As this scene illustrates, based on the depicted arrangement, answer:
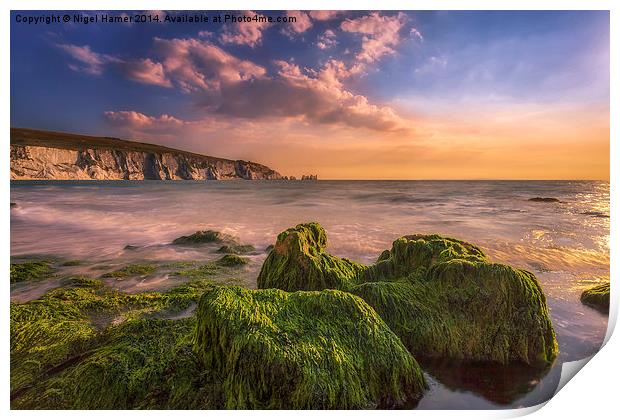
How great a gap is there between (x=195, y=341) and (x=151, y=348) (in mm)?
457

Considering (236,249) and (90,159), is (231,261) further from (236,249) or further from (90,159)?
(90,159)

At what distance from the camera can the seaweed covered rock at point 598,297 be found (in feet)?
12.6

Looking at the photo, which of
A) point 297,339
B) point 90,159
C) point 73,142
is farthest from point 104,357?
point 90,159

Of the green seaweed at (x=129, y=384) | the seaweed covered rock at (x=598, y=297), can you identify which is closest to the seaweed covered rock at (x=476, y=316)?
the seaweed covered rock at (x=598, y=297)

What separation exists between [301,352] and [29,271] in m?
4.09

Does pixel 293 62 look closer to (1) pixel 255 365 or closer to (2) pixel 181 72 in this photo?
(2) pixel 181 72

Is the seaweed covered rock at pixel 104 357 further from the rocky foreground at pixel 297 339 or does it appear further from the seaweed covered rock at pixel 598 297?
the seaweed covered rock at pixel 598 297

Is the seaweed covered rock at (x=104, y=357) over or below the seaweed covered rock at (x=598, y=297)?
below

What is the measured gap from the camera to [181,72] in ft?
16.1

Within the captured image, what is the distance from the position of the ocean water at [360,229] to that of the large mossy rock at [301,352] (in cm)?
43

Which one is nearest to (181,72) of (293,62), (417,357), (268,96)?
(268,96)
